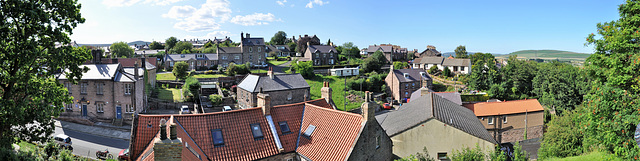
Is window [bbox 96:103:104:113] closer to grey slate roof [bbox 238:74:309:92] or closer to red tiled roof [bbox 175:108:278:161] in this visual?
grey slate roof [bbox 238:74:309:92]

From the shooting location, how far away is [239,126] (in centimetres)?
1823

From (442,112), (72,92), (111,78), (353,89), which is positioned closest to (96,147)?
(111,78)

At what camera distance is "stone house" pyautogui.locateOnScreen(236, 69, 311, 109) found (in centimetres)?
4416

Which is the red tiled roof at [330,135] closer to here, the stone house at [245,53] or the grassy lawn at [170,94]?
the grassy lawn at [170,94]

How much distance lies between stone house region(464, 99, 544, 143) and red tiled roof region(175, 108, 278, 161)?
92.6 ft

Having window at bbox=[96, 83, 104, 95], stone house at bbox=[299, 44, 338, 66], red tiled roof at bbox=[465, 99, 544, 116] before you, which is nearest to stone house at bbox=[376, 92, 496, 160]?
red tiled roof at bbox=[465, 99, 544, 116]

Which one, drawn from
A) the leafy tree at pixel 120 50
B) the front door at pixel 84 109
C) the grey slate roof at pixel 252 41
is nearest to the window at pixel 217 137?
the front door at pixel 84 109

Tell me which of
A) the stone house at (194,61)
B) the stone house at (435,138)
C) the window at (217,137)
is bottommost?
the stone house at (435,138)

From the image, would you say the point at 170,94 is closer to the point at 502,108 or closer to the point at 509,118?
the point at 502,108

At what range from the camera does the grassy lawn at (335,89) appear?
183ft

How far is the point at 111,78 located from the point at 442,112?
110ft

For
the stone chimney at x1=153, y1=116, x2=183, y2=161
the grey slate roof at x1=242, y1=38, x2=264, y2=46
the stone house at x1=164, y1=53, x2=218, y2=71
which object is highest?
the grey slate roof at x1=242, y1=38, x2=264, y2=46

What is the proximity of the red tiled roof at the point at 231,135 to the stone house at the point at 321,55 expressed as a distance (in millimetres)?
68147

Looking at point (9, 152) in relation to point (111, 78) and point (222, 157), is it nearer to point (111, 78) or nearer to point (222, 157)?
point (222, 157)
